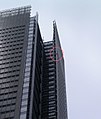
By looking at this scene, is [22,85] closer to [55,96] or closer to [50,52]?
[55,96]

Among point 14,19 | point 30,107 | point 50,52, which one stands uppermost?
point 14,19

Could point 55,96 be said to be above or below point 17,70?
below

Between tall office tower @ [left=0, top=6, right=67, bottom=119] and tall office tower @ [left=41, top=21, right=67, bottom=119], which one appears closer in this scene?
tall office tower @ [left=0, top=6, right=67, bottom=119]

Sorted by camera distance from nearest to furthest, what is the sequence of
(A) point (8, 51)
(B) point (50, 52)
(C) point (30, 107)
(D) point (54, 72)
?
1. (C) point (30, 107)
2. (A) point (8, 51)
3. (D) point (54, 72)
4. (B) point (50, 52)

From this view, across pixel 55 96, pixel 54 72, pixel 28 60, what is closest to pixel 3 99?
pixel 28 60

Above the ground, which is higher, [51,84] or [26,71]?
[26,71]

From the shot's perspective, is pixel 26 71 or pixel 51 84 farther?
pixel 51 84

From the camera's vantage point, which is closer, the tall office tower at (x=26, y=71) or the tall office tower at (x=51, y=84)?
the tall office tower at (x=26, y=71)

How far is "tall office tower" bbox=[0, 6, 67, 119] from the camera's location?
422ft

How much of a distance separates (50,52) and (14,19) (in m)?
25.6

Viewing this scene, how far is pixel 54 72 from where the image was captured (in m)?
171

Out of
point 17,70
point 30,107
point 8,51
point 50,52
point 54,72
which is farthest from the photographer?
point 50,52

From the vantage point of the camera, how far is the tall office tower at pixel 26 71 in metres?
129

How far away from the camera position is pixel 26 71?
458 feet
